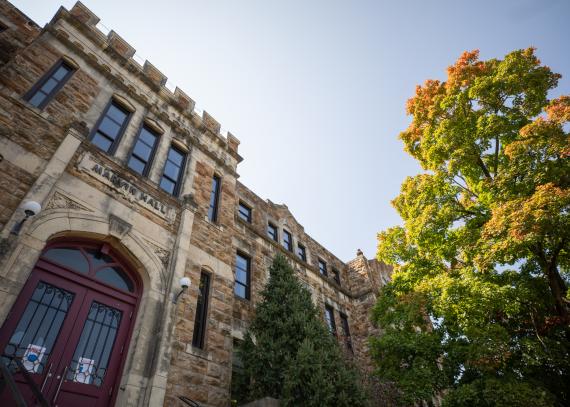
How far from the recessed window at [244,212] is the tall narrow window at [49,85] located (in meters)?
8.69

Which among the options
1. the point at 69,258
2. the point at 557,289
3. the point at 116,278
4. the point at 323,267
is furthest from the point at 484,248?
the point at 323,267

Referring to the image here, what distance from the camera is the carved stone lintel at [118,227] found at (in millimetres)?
7570

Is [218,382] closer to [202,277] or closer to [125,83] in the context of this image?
[202,277]

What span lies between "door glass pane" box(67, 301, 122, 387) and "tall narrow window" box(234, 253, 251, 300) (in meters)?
5.36

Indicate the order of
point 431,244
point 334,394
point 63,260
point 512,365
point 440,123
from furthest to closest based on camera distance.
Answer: point 440,123 → point 431,244 → point 512,365 → point 334,394 → point 63,260

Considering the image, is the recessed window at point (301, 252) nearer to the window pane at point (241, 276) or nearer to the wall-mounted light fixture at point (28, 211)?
the window pane at point (241, 276)

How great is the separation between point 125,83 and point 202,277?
6.89m

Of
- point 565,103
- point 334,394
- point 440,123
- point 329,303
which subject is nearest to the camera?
point 334,394

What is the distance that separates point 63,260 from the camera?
7.01 metres

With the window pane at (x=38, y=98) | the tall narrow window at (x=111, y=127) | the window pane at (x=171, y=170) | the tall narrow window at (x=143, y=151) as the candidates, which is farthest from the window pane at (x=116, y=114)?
the window pane at (x=171, y=170)

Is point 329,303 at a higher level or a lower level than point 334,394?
higher

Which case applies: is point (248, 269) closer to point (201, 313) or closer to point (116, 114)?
point (201, 313)

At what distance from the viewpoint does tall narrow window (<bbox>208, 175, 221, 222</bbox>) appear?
11.4 meters

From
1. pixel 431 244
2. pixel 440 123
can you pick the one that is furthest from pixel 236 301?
pixel 440 123
